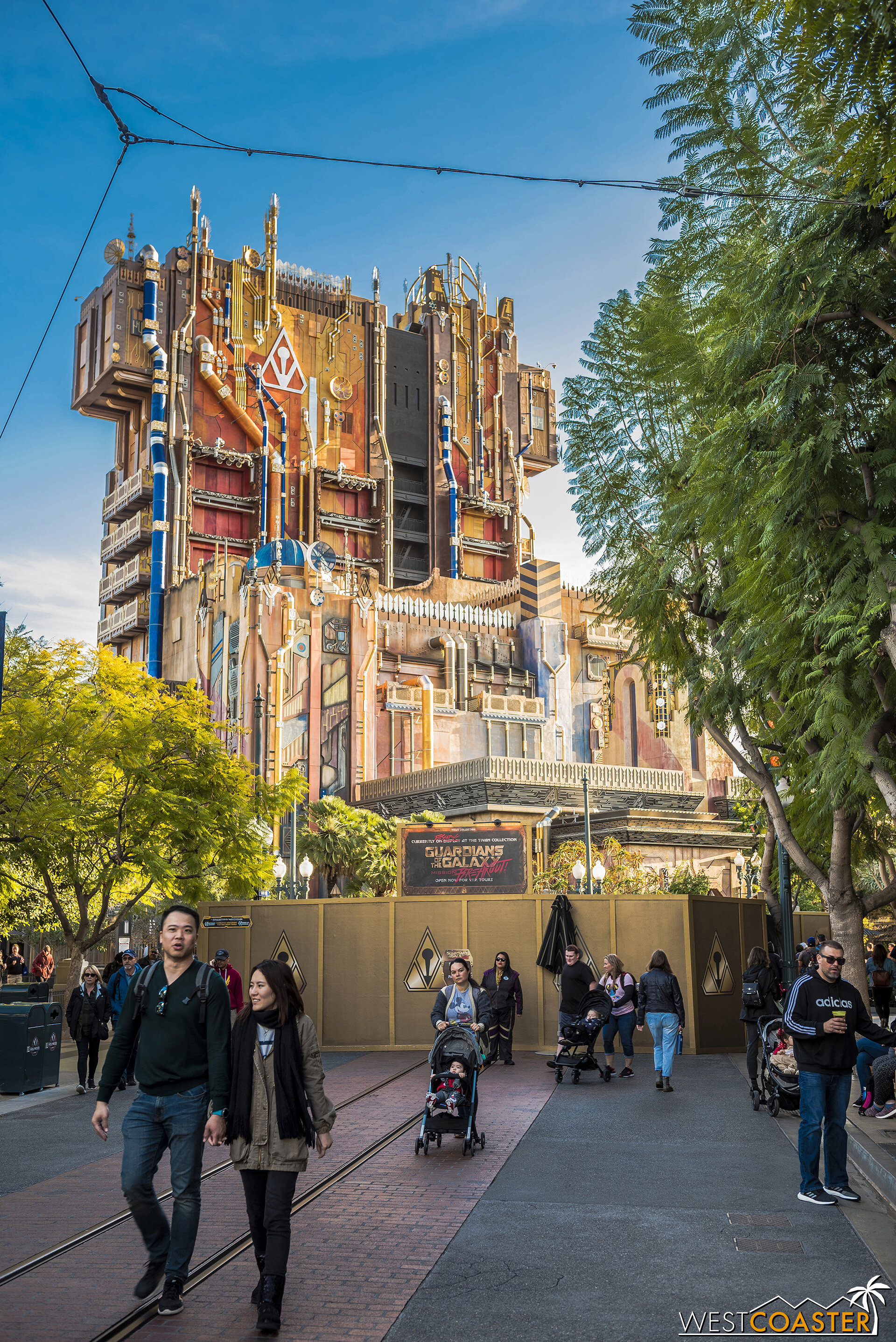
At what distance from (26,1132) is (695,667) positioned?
1145 centimetres

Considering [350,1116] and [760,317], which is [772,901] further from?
[760,317]

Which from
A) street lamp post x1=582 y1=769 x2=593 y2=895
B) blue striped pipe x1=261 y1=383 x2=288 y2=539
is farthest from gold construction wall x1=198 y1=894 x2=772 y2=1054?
blue striped pipe x1=261 y1=383 x2=288 y2=539

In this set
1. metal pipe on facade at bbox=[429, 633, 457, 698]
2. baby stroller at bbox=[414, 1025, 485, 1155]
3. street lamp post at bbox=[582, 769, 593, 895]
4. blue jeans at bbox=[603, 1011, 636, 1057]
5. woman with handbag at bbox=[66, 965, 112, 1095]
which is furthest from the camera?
metal pipe on facade at bbox=[429, 633, 457, 698]

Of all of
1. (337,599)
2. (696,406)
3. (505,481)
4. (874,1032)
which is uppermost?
(505,481)

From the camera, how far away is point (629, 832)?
1769 inches

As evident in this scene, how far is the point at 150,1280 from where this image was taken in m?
6.15

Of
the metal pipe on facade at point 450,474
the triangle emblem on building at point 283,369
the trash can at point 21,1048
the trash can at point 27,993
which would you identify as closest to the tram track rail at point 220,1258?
the trash can at point 21,1048

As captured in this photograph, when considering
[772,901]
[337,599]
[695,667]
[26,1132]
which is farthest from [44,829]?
[337,599]

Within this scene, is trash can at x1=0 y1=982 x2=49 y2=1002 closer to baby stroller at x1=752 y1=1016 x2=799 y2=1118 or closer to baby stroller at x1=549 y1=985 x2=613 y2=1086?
baby stroller at x1=549 y1=985 x2=613 y2=1086

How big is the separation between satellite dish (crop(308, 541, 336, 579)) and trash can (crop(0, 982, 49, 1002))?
1435 inches

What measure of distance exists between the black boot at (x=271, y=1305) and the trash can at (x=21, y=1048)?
36.4 feet

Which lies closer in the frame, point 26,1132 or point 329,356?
point 26,1132

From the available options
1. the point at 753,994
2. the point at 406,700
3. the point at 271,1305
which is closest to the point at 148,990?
the point at 271,1305

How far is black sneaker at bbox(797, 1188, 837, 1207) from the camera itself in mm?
8344
